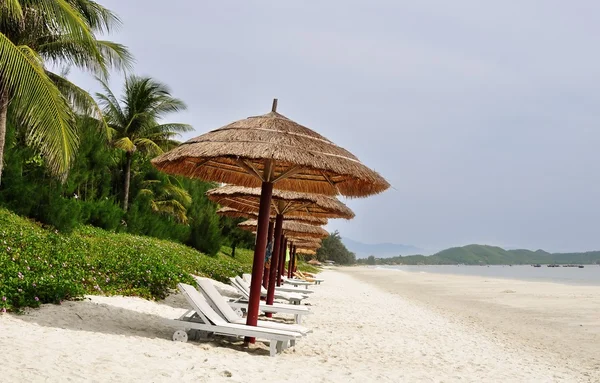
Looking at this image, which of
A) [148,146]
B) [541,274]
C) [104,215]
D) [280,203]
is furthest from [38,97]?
[541,274]

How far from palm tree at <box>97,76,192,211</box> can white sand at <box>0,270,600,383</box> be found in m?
14.2

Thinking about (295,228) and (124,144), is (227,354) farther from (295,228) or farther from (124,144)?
(124,144)

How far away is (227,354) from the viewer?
5.90m

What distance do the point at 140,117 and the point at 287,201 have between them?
15359 millimetres

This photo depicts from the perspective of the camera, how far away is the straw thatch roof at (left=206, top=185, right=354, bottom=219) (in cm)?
941

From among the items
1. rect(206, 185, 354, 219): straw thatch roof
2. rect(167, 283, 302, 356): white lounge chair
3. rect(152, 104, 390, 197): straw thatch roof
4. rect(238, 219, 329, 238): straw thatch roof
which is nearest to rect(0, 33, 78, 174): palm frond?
rect(206, 185, 354, 219): straw thatch roof

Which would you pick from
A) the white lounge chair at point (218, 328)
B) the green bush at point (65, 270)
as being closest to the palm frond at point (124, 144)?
the green bush at point (65, 270)

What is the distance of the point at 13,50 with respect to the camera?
28.8ft

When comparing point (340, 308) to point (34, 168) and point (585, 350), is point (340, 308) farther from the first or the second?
point (34, 168)

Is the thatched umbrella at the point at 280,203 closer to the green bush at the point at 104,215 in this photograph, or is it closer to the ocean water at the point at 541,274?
the green bush at the point at 104,215

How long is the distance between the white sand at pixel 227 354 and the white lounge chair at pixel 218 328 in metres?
0.15

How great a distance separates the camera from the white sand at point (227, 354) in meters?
4.60

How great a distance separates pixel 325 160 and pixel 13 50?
5848mm

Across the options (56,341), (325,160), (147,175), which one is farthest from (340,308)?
(147,175)
